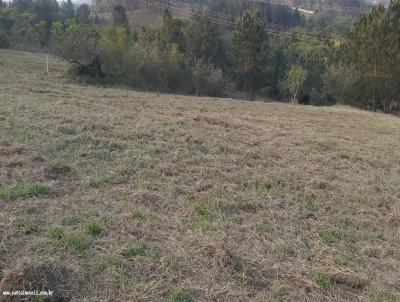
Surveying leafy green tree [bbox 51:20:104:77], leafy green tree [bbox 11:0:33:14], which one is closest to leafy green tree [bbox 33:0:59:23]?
leafy green tree [bbox 11:0:33:14]

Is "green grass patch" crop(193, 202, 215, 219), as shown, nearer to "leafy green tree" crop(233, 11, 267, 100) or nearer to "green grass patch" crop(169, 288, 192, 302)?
"green grass patch" crop(169, 288, 192, 302)

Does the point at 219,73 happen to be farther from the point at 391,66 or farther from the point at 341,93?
the point at 391,66

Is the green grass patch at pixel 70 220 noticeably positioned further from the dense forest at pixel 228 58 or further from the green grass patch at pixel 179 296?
the dense forest at pixel 228 58

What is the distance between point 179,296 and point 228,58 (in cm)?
4399

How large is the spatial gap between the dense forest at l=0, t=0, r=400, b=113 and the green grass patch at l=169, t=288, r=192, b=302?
71.8 ft

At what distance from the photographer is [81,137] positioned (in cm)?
750

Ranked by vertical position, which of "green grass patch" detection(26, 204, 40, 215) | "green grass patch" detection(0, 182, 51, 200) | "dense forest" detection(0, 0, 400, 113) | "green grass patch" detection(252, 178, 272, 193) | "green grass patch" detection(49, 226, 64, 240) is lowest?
"green grass patch" detection(252, 178, 272, 193)

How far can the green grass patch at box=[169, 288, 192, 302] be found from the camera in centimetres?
308

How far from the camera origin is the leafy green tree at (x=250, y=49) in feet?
113

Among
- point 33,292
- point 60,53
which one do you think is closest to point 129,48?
point 60,53

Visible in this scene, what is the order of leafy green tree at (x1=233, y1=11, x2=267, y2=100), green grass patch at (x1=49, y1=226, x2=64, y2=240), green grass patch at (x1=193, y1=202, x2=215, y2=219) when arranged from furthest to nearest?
leafy green tree at (x1=233, y1=11, x2=267, y2=100)
green grass patch at (x1=193, y1=202, x2=215, y2=219)
green grass patch at (x1=49, y1=226, x2=64, y2=240)

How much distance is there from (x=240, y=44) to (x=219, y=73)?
198 inches

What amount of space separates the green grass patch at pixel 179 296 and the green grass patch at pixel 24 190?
2.52m

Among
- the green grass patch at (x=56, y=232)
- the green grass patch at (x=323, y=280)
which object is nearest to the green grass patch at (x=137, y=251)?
the green grass patch at (x=56, y=232)
